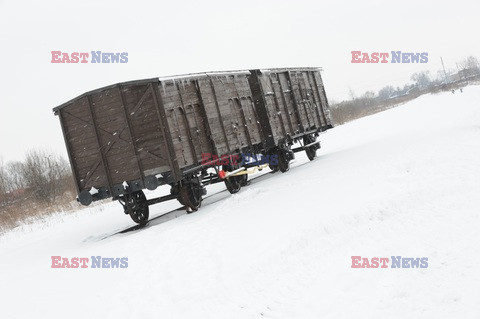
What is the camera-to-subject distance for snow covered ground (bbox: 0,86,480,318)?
510cm

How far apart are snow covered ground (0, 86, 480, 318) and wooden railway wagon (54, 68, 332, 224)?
5.32 ft

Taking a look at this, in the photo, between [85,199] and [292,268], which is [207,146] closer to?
[85,199]

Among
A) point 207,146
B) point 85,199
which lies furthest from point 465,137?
point 85,199

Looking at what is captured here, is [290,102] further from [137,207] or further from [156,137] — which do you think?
[137,207]

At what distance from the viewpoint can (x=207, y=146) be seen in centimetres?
1180

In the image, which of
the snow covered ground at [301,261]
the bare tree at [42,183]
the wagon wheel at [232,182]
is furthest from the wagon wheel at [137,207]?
the bare tree at [42,183]

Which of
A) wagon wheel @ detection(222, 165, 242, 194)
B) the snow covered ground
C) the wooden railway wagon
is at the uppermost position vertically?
the wooden railway wagon

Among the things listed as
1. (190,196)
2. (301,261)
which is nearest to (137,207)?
(190,196)

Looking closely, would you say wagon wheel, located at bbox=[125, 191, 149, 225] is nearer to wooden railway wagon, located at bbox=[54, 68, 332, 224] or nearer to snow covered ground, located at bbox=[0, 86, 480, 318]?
wooden railway wagon, located at bbox=[54, 68, 332, 224]

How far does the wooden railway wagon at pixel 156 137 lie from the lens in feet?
33.8

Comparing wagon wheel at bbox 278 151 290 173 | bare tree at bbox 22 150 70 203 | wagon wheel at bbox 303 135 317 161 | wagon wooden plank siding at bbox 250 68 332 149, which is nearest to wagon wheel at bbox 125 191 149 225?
wagon wooden plank siding at bbox 250 68 332 149

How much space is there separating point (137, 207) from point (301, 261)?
6355 millimetres

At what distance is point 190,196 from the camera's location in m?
11.2

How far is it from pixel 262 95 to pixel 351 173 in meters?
5.40
